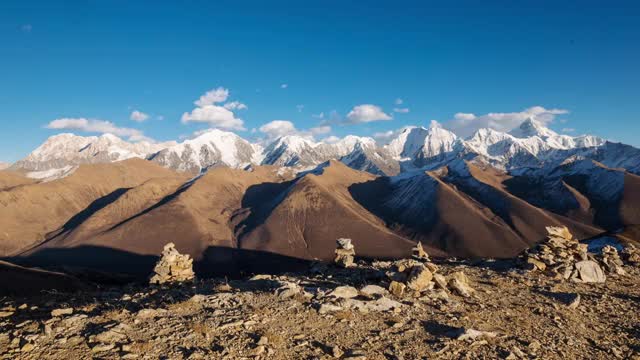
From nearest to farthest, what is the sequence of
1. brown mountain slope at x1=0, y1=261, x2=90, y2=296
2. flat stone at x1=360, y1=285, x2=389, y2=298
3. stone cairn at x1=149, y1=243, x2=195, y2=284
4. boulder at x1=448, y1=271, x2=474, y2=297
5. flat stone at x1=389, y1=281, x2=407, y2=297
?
flat stone at x1=360, y1=285, x2=389, y2=298, flat stone at x1=389, y1=281, x2=407, y2=297, boulder at x1=448, y1=271, x2=474, y2=297, stone cairn at x1=149, y1=243, x2=195, y2=284, brown mountain slope at x1=0, y1=261, x2=90, y2=296

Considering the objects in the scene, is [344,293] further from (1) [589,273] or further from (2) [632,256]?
(2) [632,256]

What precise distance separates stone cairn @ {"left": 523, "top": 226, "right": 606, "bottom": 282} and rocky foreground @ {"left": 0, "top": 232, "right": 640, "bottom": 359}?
156 cm

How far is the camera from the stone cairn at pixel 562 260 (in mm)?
26812

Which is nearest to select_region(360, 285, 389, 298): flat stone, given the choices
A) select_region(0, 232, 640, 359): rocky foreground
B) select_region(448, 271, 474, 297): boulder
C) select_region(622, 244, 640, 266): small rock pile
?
select_region(0, 232, 640, 359): rocky foreground

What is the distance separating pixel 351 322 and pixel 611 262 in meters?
23.6

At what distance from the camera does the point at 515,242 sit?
18138 cm

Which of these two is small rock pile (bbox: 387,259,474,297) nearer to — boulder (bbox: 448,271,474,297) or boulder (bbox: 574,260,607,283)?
boulder (bbox: 448,271,474,297)

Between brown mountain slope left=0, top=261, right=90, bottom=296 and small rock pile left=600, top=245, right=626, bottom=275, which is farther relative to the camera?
brown mountain slope left=0, top=261, right=90, bottom=296

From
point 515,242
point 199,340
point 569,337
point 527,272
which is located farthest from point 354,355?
point 515,242

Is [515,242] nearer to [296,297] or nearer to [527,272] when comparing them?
[527,272]

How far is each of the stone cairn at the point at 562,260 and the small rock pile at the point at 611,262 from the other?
107 cm

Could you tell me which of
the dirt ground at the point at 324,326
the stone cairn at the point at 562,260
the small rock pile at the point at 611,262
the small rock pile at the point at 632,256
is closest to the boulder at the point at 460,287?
the dirt ground at the point at 324,326

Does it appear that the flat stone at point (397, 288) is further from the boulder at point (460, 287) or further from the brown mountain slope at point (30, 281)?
the brown mountain slope at point (30, 281)

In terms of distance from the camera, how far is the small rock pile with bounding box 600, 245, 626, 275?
94.1 ft
